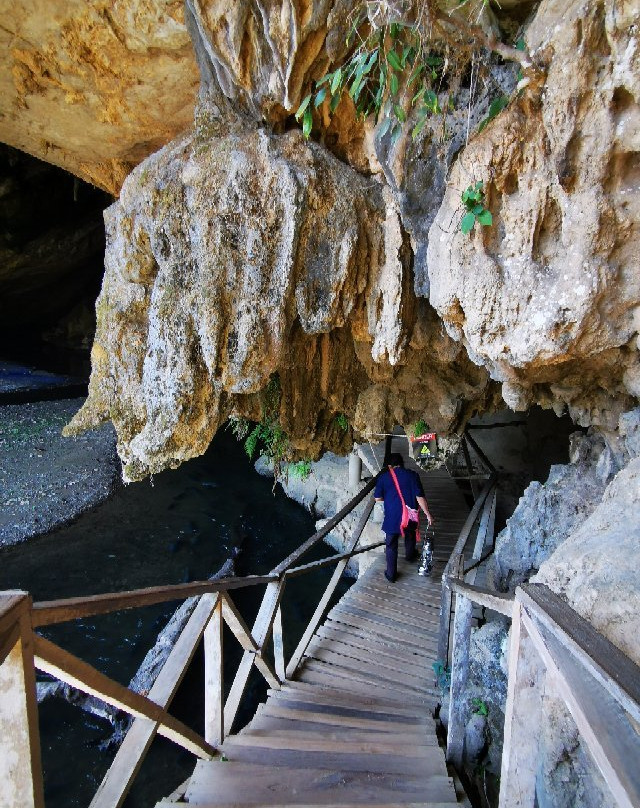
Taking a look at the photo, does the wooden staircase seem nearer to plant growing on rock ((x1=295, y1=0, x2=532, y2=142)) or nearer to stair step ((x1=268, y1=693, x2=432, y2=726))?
stair step ((x1=268, y1=693, x2=432, y2=726))

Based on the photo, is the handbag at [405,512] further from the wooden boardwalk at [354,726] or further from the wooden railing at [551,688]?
the wooden railing at [551,688]

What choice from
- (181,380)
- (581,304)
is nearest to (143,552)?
(181,380)

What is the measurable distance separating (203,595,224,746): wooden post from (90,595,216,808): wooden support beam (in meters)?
0.17

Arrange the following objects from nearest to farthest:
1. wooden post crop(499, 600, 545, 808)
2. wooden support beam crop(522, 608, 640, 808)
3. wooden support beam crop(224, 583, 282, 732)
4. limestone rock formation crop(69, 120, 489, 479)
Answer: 1. wooden support beam crop(522, 608, 640, 808)
2. wooden post crop(499, 600, 545, 808)
3. wooden support beam crop(224, 583, 282, 732)
4. limestone rock formation crop(69, 120, 489, 479)

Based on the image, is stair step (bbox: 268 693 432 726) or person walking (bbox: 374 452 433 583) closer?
stair step (bbox: 268 693 432 726)

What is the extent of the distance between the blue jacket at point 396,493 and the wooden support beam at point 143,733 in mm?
3265

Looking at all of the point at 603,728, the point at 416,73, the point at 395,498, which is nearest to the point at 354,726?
the point at 395,498

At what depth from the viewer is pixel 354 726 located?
333 cm

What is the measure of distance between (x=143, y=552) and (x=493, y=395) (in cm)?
870

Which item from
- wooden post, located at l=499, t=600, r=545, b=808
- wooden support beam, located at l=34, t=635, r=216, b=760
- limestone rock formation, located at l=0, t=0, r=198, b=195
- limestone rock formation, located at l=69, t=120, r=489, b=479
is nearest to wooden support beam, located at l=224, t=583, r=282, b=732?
wooden support beam, located at l=34, t=635, r=216, b=760

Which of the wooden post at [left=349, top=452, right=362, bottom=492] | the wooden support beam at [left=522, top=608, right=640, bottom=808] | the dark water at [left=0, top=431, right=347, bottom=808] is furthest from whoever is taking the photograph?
the wooden post at [left=349, top=452, right=362, bottom=492]

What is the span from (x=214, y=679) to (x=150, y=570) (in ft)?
27.6

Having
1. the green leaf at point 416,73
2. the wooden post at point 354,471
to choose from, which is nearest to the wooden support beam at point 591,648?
the green leaf at point 416,73

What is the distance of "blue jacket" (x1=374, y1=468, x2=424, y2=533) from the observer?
541 centimetres
